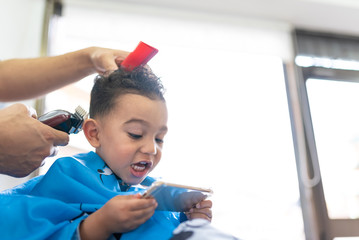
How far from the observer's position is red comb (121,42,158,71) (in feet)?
3.37

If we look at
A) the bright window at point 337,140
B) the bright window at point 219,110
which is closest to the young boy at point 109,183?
the bright window at point 219,110

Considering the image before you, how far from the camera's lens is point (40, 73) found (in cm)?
136

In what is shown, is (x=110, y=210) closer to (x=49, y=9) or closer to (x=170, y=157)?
(x=170, y=157)

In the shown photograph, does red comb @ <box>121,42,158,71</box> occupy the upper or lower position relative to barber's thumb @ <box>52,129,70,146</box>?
upper

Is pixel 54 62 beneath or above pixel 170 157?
above

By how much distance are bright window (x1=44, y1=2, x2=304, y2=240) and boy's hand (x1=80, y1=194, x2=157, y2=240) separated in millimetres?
1587

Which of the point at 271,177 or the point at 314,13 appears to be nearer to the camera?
the point at 271,177

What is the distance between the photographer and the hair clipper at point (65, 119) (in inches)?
38.8

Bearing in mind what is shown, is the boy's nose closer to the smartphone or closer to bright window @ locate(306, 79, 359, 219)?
the smartphone

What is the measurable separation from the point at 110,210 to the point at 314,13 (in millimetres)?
2910

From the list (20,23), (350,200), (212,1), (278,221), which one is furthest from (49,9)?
(350,200)

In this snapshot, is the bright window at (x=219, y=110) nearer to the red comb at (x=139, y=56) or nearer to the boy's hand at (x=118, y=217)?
the red comb at (x=139, y=56)

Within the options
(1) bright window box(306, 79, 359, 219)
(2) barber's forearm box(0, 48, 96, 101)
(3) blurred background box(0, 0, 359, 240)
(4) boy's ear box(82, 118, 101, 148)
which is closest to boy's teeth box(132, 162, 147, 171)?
(4) boy's ear box(82, 118, 101, 148)

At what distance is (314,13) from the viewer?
2.97 metres
